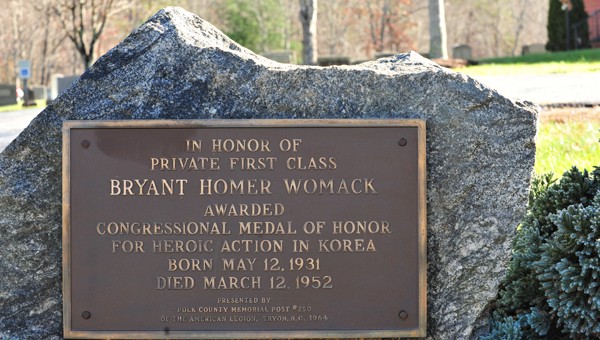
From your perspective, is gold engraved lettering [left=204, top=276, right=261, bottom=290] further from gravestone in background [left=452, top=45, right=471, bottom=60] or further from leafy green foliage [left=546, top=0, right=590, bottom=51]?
leafy green foliage [left=546, top=0, right=590, bottom=51]

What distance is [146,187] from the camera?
386cm

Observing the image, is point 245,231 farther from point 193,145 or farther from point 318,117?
point 318,117

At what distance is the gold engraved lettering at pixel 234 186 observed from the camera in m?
3.87

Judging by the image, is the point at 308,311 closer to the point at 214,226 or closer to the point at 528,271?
the point at 214,226

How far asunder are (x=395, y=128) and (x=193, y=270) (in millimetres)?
1113

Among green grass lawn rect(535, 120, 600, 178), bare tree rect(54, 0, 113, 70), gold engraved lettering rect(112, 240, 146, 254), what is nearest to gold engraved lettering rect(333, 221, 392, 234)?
gold engraved lettering rect(112, 240, 146, 254)

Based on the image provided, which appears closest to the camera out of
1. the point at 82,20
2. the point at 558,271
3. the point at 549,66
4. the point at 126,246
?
the point at 126,246

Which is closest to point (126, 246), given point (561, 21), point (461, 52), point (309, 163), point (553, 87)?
point (309, 163)

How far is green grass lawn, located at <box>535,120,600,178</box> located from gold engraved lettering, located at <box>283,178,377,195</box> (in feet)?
8.69

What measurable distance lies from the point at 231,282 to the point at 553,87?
10867 mm

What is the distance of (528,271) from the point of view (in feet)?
14.5

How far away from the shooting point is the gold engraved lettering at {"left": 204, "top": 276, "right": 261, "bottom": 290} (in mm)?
3873

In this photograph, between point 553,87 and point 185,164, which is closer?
point 185,164

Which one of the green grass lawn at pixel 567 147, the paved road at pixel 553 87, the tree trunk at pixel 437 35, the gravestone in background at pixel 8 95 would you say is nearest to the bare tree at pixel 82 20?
the gravestone in background at pixel 8 95
